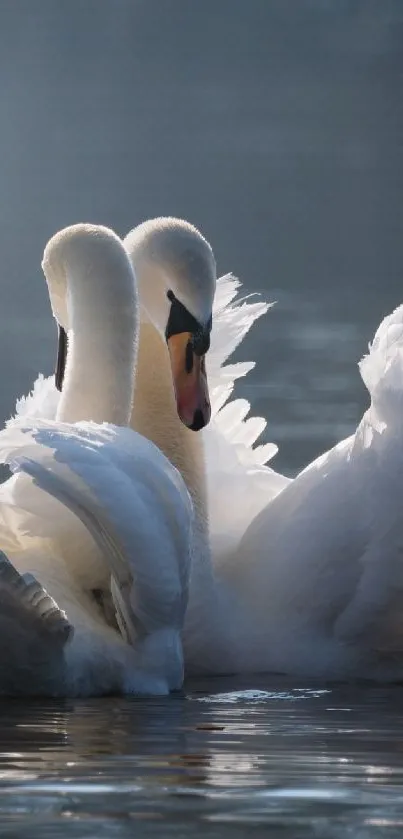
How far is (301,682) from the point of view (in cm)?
719

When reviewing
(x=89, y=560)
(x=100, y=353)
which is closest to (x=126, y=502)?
(x=89, y=560)

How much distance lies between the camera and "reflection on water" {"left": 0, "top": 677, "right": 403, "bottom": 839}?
3240 millimetres

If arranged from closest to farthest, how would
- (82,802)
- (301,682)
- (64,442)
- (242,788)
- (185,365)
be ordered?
(82,802)
(242,788)
(64,442)
(301,682)
(185,365)

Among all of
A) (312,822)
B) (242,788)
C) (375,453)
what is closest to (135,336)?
(375,453)

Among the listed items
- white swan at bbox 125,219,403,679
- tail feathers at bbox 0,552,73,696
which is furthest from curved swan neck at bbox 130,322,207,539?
tail feathers at bbox 0,552,73,696

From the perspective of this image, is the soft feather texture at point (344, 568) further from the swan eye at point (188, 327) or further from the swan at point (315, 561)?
the swan eye at point (188, 327)

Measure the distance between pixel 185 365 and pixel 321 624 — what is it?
1.10 metres

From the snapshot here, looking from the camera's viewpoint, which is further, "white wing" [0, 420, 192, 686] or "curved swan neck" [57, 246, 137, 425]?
"curved swan neck" [57, 246, 137, 425]

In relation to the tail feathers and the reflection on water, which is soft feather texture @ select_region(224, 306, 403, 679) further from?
the tail feathers

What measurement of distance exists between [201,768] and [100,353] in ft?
11.0

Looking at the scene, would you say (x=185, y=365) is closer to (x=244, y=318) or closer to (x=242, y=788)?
(x=244, y=318)

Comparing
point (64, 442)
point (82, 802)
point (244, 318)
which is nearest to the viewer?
point (82, 802)

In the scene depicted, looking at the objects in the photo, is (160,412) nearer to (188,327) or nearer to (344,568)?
(188,327)

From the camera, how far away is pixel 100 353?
728 centimetres
